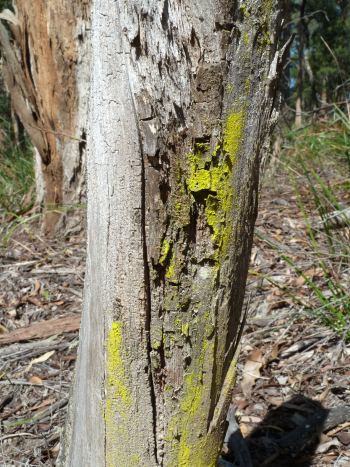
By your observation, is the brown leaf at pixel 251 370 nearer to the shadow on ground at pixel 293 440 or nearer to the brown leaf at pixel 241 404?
the brown leaf at pixel 241 404

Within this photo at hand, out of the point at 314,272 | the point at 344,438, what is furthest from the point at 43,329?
the point at 314,272

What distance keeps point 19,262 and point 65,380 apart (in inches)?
57.0

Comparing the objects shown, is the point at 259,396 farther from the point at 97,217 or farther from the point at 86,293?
the point at 97,217

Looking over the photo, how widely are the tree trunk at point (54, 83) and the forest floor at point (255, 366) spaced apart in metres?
0.79

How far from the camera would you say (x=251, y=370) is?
219cm

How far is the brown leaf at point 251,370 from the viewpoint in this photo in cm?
214

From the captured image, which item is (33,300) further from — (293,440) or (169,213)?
(169,213)

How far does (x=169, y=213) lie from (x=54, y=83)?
2816 millimetres

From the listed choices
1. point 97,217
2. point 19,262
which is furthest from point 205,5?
point 19,262

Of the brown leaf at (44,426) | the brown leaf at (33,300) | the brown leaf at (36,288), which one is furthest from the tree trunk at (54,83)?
the brown leaf at (44,426)

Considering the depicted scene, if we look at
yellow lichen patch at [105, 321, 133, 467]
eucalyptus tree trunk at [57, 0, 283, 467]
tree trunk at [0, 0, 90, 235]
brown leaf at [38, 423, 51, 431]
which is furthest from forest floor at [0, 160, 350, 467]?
tree trunk at [0, 0, 90, 235]

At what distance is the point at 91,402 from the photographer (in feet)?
3.81

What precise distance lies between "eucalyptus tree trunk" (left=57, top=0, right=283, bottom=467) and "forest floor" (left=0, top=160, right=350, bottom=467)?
483 mm

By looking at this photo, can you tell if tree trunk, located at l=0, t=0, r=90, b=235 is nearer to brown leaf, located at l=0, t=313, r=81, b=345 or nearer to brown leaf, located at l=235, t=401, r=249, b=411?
brown leaf, located at l=0, t=313, r=81, b=345
